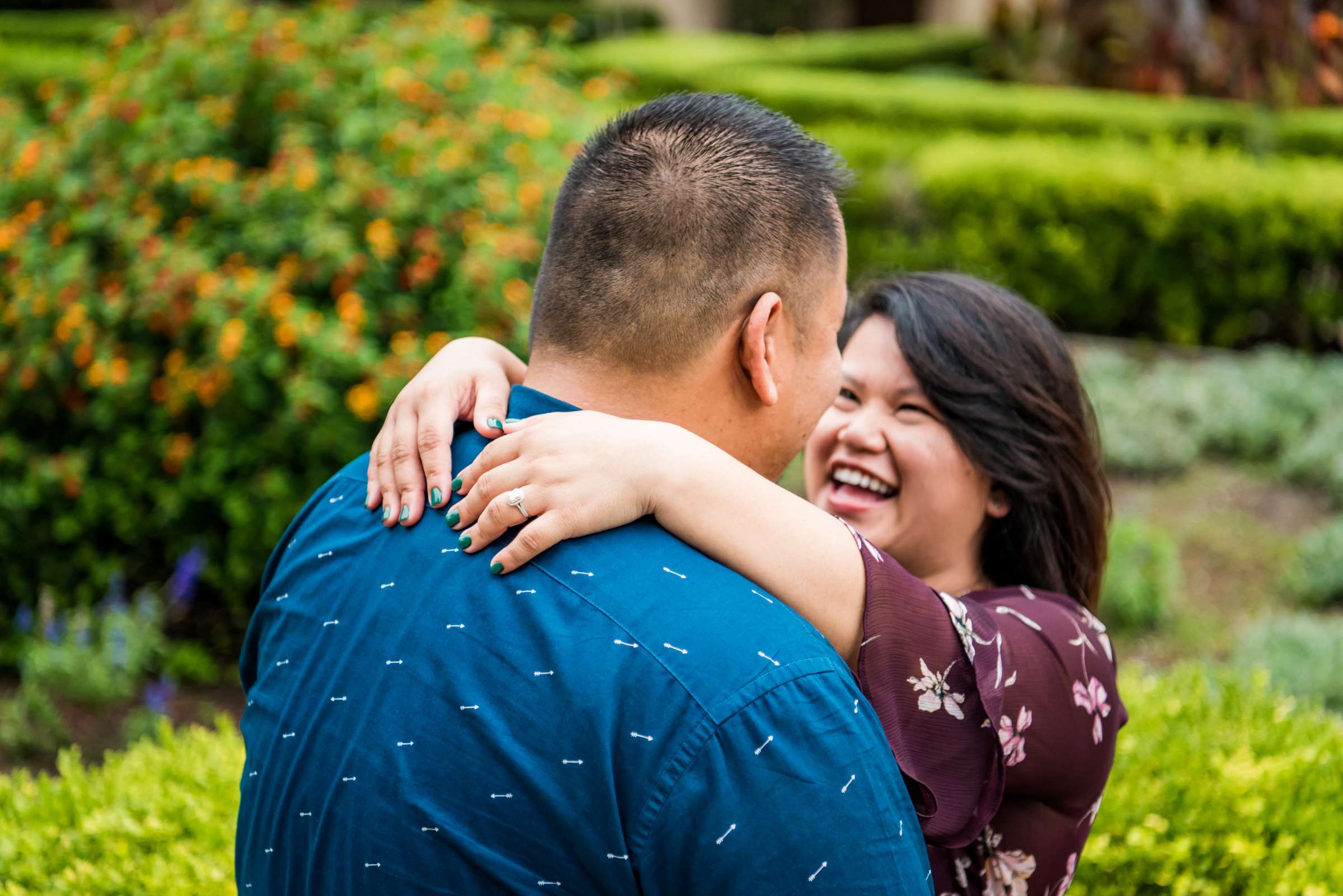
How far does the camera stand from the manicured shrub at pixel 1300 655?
4504 mm

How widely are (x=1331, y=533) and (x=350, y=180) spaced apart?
4.73 meters

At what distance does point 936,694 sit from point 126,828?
1.87 meters

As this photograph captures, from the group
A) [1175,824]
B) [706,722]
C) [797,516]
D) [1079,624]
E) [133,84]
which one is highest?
[133,84]

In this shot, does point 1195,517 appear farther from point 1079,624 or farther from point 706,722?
point 706,722

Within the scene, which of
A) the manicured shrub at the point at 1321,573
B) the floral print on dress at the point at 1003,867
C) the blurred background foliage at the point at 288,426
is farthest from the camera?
the manicured shrub at the point at 1321,573

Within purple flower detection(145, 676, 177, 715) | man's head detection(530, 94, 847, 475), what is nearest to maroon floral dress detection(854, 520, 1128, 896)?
man's head detection(530, 94, 847, 475)

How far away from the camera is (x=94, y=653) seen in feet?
14.5

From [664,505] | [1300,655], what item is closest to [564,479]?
[664,505]

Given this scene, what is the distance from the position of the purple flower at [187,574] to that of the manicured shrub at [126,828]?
1490 millimetres

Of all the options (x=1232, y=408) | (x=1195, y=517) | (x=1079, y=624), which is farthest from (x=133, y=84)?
(x=1232, y=408)

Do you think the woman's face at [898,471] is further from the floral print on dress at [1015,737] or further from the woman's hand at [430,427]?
the woman's hand at [430,427]

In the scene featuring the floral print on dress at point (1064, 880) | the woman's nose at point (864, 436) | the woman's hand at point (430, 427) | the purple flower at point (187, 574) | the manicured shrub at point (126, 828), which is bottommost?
the purple flower at point (187, 574)

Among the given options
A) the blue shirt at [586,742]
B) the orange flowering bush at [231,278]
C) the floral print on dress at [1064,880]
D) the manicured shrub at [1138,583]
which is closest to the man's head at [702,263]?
the blue shirt at [586,742]

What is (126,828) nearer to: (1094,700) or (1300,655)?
(1094,700)
